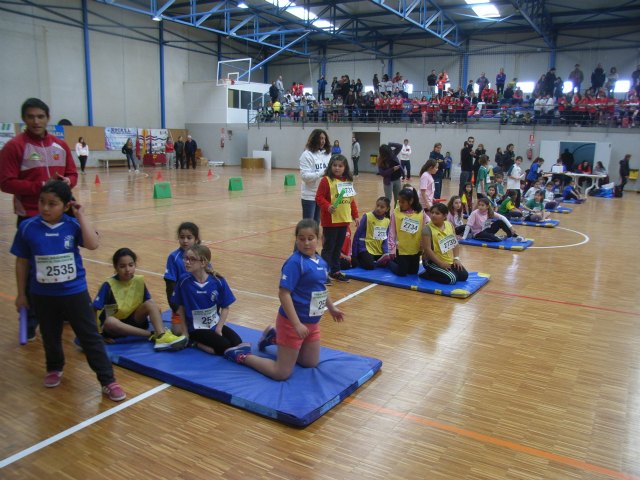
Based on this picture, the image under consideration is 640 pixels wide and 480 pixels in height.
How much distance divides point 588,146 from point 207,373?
2138cm

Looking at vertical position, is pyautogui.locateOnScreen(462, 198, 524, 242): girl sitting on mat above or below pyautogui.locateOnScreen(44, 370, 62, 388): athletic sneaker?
above

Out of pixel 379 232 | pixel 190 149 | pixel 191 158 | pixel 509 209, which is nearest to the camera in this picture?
pixel 379 232

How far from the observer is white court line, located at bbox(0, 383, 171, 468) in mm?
2699

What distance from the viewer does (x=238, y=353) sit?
378 centimetres

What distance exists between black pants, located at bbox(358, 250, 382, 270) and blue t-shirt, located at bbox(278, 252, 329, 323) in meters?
3.31

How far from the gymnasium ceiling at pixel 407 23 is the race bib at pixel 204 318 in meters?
19.3

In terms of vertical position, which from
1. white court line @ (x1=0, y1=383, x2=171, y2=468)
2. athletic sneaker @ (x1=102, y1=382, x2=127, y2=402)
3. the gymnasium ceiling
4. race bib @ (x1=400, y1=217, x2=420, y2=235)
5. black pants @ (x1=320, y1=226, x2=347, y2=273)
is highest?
the gymnasium ceiling

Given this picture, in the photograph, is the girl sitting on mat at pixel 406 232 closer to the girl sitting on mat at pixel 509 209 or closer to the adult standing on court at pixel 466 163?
the girl sitting on mat at pixel 509 209

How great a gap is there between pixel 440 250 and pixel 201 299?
130 inches

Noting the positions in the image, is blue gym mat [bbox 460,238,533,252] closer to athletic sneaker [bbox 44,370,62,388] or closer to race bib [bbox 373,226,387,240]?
race bib [bbox 373,226,387,240]

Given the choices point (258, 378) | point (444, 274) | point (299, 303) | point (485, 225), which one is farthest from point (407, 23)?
point (258, 378)

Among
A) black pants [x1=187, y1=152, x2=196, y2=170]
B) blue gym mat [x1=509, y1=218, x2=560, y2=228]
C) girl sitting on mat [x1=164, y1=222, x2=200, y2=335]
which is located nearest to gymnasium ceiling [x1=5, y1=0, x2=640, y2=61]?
black pants [x1=187, y1=152, x2=196, y2=170]

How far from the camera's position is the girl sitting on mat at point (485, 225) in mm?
9047

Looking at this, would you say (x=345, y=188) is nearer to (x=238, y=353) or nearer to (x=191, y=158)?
(x=238, y=353)
